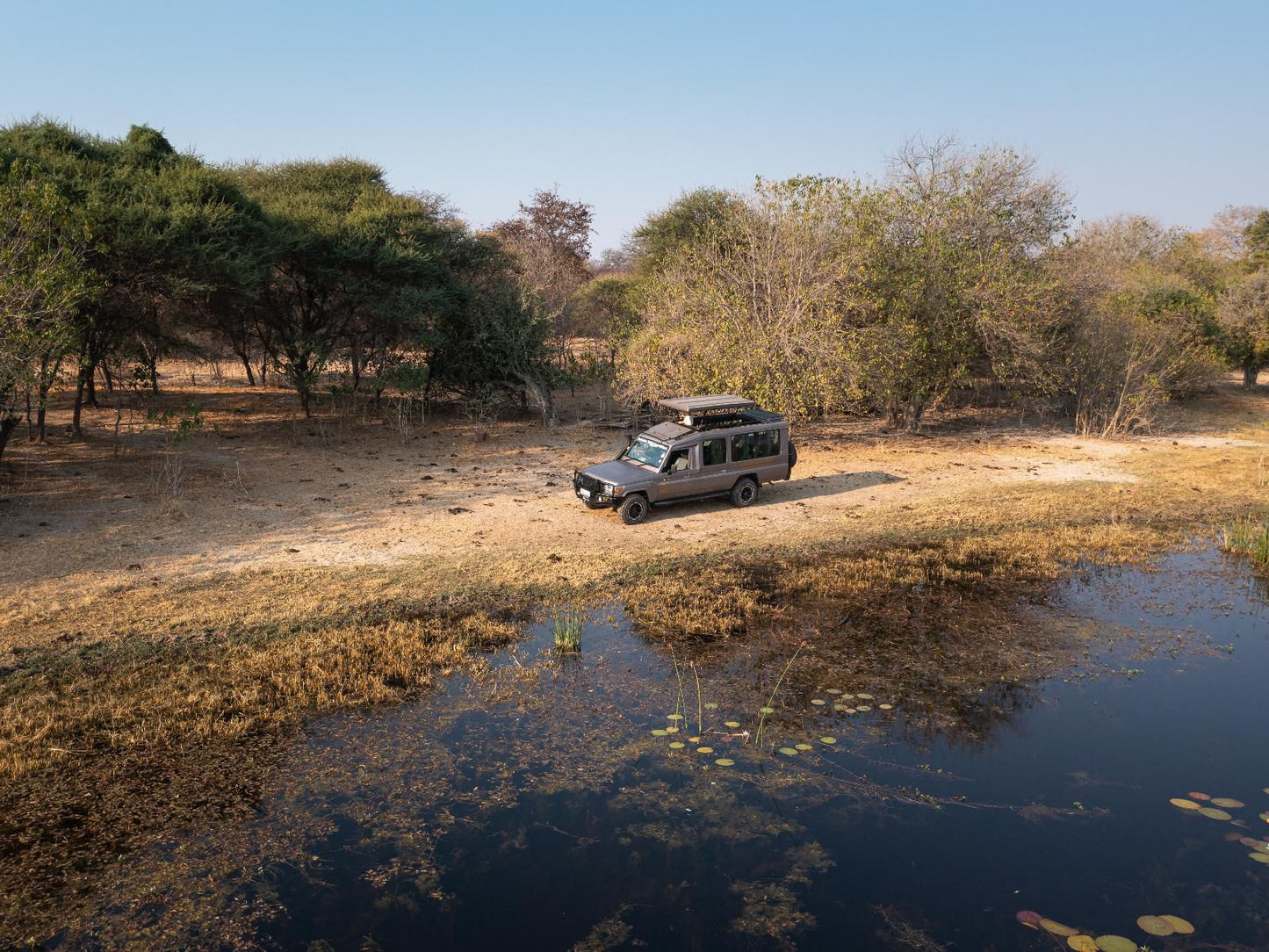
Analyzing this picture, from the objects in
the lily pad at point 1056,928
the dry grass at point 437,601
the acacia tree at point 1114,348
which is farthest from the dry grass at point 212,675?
the acacia tree at point 1114,348

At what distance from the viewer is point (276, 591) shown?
12.4 m

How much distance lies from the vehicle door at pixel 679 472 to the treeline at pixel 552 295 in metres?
4.55

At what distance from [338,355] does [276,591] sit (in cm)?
1648

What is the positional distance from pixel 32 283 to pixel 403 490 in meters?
7.44

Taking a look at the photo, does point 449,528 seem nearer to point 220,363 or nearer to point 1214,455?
point 1214,455

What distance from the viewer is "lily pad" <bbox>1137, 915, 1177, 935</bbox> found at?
6148 mm

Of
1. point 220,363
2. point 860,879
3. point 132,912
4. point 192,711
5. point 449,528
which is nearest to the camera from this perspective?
point 132,912

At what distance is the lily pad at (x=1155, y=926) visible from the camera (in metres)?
6.15

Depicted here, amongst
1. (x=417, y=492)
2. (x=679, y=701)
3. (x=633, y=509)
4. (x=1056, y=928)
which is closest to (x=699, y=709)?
(x=679, y=701)

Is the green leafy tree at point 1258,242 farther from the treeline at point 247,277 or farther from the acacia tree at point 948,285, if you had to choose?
the treeline at point 247,277

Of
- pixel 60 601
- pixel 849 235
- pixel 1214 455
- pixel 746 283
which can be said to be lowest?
pixel 60 601

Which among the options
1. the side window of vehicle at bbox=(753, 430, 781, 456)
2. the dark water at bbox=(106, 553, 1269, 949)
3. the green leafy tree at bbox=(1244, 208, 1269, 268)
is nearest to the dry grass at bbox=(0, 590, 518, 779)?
the dark water at bbox=(106, 553, 1269, 949)

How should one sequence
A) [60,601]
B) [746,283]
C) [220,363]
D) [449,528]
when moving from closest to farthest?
[60,601]
[449,528]
[746,283]
[220,363]

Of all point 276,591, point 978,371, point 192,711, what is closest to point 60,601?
point 276,591
